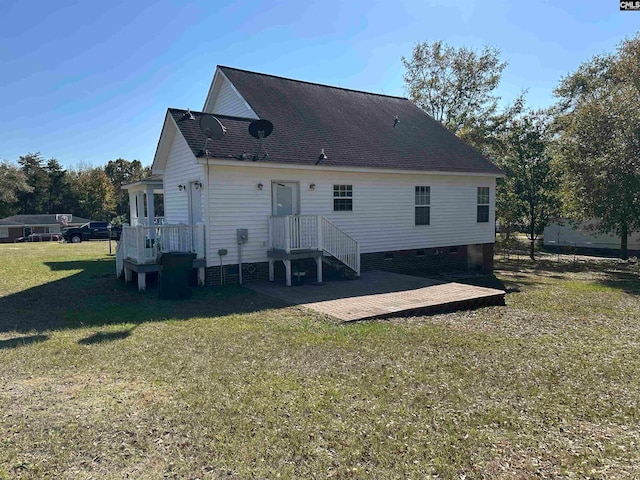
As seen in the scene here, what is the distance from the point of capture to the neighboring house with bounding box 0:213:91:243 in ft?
139

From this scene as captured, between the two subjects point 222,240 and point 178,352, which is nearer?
point 178,352

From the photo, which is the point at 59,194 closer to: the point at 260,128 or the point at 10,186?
the point at 10,186

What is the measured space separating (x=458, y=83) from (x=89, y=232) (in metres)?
30.0

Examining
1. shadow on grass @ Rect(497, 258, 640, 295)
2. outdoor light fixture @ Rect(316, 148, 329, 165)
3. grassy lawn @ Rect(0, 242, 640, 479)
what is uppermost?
outdoor light fixture @ Rect(316, 148, 329, 165)

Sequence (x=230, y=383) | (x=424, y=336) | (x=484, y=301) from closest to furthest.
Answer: (x=230, y=383) → (x=424, y=336) → (x=484, y=301)

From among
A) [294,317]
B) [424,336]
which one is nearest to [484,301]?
[424,336]

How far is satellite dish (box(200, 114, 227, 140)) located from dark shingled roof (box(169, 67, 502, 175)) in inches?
9.2

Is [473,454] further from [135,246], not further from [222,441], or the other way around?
[135,246]

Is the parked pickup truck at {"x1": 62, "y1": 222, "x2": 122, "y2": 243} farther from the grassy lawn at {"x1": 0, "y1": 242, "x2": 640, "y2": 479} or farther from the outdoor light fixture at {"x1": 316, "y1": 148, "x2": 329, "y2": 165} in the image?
the grassy lawn at {"x1": 0, "y1": 242, "x2": 640, "y2": 479}

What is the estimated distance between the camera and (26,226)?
140ft

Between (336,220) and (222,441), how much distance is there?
1008 cm

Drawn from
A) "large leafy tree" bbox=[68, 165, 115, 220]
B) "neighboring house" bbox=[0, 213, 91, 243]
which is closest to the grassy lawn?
"neighboring house" bbox=[0, 213, 91, 243]

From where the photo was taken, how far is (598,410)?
4.15 m

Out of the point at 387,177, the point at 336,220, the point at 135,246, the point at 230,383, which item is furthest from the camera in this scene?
the point at 387,177
